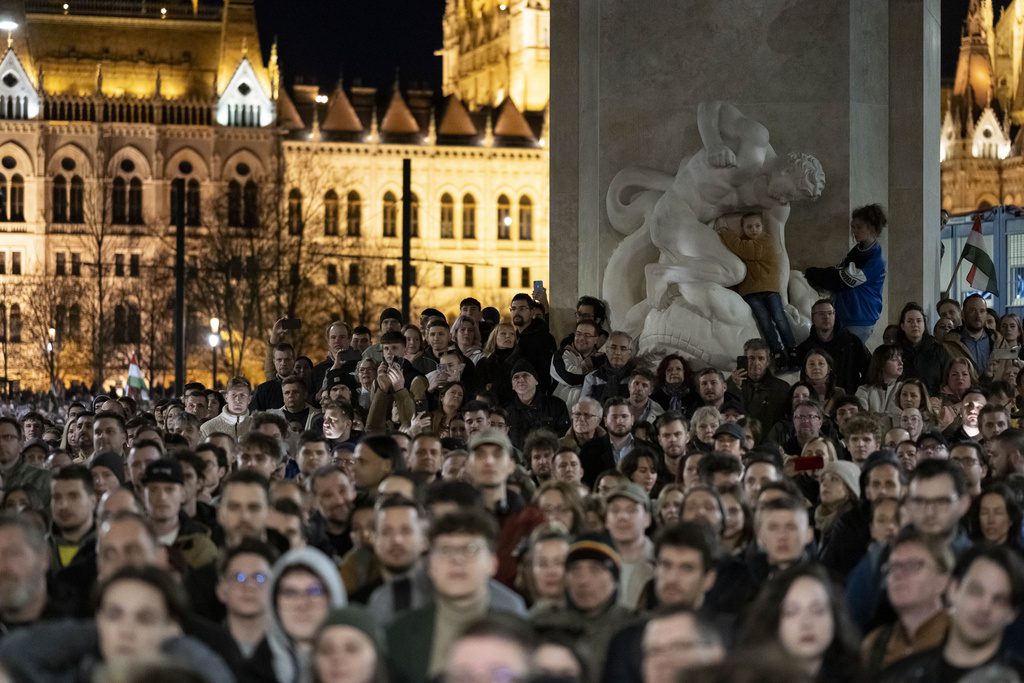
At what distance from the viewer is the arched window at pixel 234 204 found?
111m

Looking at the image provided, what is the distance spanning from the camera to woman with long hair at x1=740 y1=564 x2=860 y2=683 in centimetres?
796

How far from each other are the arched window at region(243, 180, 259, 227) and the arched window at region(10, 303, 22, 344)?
12.1m

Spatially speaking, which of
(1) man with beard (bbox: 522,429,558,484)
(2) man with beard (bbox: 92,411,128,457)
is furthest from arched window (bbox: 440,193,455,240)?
(1) man with beard (bbox: 522,429,558,484)

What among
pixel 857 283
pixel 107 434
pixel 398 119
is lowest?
pixel 107 434

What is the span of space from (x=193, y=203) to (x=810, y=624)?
110208mm

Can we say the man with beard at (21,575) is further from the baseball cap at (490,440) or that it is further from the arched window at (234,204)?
the arched window at (234,204)

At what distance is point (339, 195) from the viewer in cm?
12100

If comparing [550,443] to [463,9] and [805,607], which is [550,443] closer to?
[805,607]

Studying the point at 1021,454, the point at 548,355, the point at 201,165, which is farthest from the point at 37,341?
the point at 1021,454

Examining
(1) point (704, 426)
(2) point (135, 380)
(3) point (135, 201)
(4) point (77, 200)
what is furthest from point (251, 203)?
(1) point (704, 426)

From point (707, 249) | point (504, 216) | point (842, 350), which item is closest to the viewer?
point (842, 350)

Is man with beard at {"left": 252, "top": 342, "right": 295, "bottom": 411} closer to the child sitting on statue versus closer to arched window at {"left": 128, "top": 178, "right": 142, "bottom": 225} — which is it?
the child sitting on statue

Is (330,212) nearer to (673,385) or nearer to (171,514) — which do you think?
(673,385)

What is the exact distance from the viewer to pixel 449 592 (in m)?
8.56
